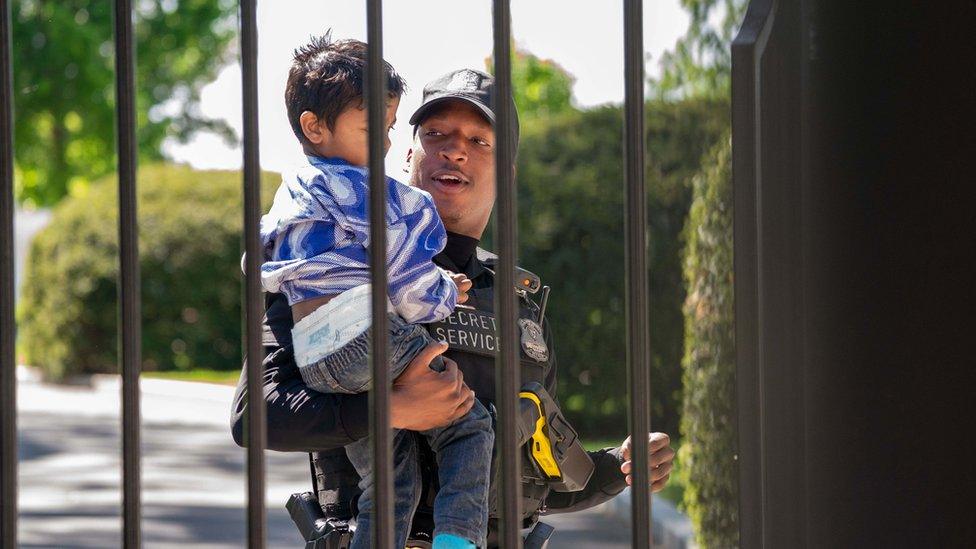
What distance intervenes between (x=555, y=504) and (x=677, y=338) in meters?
4.55

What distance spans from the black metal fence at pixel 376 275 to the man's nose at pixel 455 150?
49cm

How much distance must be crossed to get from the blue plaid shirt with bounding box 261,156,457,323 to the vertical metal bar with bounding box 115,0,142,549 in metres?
0.48

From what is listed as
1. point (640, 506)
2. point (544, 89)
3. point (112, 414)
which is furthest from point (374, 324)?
point (112, 414)

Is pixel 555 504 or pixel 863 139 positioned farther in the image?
pixel 555 504

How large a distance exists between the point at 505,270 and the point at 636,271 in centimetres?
15

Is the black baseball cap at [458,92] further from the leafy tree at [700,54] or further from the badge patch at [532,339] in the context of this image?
the leafy tree at [700,54]

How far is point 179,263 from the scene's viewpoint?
14.6 meters

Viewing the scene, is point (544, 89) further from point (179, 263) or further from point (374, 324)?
point (179, 263)

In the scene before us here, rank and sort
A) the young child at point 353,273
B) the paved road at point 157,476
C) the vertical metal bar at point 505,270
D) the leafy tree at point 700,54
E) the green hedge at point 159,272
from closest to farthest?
1. the vertical metal bar at point 505,270
2. the young child at point 353,273
3. the leafy tree at point 700,54
4. the paved road at point 157,476
5. the green hedge at point 159,272

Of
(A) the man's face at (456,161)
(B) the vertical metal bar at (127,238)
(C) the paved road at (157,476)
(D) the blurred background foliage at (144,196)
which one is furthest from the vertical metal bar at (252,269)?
(D) the blurred background foliage at (144,196)

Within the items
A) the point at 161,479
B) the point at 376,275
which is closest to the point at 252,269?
the point at 376,275

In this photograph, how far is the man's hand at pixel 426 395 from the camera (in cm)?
169

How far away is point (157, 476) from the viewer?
10992 millimetres

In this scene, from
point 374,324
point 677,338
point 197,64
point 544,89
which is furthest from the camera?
point 197,64
